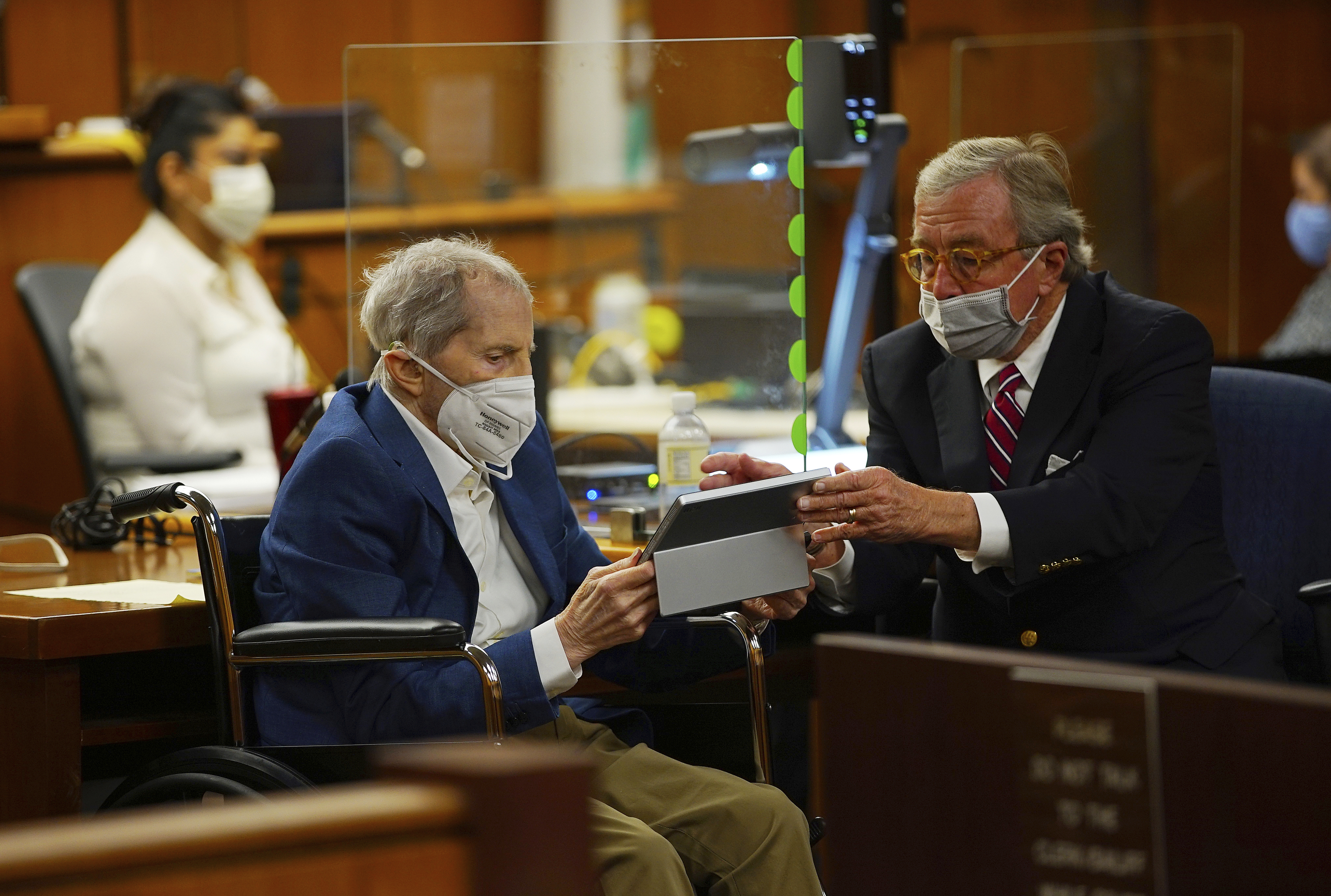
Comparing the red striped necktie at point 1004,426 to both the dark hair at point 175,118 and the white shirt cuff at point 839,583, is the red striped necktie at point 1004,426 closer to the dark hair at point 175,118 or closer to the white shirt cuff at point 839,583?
the white shirt cuff at point 839,583

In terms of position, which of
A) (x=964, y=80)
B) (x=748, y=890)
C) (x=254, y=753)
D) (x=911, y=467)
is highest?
(x=964, y=80)

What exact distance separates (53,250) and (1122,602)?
11.2ft

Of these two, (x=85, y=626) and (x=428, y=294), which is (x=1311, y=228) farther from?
(x=85, y=626)

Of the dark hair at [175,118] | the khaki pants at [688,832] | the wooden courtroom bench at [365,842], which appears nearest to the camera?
the wooden courtroom bench at [365,842]

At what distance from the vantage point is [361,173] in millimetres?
2814

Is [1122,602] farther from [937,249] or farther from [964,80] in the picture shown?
[964,80]

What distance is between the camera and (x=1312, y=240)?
4516mm

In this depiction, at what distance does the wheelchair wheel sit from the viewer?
162cm

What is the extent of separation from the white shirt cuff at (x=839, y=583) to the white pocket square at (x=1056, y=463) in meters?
0.28

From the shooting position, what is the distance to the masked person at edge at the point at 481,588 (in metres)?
1.71

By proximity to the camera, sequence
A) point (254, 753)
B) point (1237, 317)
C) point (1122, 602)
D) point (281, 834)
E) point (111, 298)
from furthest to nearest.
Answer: point (1237, 317) → point (111, 298) → point (1122, 602) → point (254, 753) → point (281, 834)

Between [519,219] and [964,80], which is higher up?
[964,80]

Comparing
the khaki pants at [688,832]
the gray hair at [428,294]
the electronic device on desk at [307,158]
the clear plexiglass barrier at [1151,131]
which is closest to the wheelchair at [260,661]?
the khaki pants at [688,832]

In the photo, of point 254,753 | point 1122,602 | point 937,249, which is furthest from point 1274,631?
point 254,753
